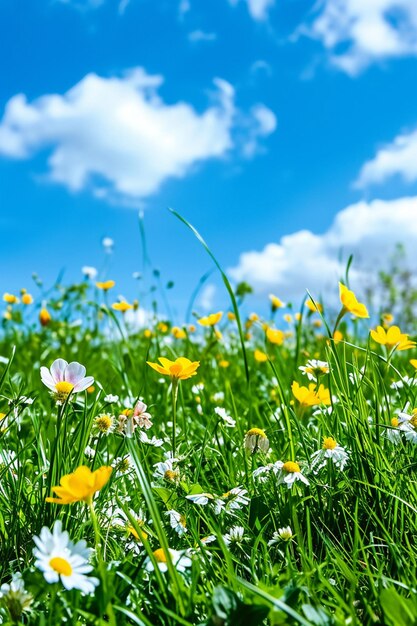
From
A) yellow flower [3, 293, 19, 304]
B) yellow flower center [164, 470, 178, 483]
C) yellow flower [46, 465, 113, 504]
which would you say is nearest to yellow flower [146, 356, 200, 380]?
yellow flower center [164, 470, 178, 483]

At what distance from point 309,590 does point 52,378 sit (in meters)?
0.68

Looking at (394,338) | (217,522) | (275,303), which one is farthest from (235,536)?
(275,303)

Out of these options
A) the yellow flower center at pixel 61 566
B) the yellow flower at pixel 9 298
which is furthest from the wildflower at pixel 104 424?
the yellow flower at pixel 9 298

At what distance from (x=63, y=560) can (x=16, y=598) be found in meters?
0.14

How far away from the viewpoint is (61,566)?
1137 mm

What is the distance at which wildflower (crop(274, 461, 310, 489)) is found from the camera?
151 cm

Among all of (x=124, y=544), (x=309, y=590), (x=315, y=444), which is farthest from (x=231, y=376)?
(x=309, y=590)

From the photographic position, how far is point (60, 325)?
5438mm

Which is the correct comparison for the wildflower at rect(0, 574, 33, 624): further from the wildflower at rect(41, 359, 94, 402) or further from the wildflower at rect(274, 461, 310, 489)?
the wildflower at rect(274, 461, 310, 489)

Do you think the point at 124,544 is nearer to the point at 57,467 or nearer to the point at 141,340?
A: the point at 57,467

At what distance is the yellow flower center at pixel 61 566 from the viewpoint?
3.72ft

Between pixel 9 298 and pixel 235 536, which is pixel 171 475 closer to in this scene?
pixel 235 536

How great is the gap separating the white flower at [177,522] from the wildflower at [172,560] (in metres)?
0.15

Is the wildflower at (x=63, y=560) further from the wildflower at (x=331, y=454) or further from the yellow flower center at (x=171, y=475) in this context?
the wildflower at (x=331, y=454)
